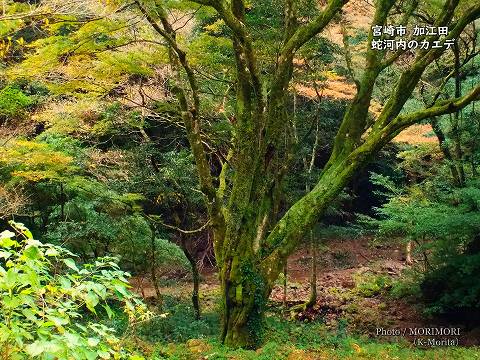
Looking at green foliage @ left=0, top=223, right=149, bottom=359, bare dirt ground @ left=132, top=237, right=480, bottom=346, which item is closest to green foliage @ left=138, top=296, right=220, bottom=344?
bare dirt ground @ left=132, top=237, right=480, bottom=346

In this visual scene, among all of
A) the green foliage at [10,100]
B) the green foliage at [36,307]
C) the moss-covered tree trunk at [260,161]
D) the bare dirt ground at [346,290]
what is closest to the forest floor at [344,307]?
the bare dirt ground at [346,290]

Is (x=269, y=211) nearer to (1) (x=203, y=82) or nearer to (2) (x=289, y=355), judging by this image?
(2) (x=289, y=355)

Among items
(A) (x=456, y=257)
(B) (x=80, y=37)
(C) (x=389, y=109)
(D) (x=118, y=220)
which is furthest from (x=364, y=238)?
(B) (x=80, y=37)

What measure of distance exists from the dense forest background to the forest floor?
7 centimetres

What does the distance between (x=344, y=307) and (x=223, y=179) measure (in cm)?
539

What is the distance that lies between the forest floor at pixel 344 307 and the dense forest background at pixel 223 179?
0.07m

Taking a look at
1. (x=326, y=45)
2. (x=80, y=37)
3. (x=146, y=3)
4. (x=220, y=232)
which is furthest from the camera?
(x=326, y=45)

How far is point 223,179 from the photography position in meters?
7.98

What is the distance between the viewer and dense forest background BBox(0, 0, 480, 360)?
456 centimetres

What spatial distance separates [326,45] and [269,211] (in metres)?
4.89

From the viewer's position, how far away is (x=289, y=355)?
5.35m

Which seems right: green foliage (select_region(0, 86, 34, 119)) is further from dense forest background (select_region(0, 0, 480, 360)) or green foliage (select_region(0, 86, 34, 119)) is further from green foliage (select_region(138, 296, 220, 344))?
green foliage (select_region(138, 296, 220, 344))

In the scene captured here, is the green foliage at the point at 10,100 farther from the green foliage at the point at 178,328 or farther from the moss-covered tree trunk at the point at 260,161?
the green foliage at the point at 178,328

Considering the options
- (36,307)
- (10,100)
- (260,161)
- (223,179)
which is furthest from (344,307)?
(36,307)
